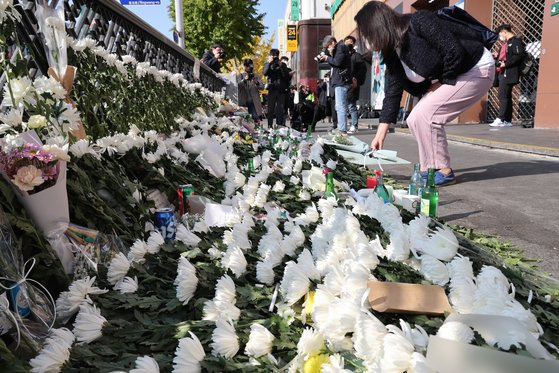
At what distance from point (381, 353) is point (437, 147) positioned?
3835mm

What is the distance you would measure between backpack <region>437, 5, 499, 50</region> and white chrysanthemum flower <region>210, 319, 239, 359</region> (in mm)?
4081

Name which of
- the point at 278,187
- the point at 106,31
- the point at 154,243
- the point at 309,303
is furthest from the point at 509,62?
the point at 309,303

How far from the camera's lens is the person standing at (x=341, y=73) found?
1045 cm

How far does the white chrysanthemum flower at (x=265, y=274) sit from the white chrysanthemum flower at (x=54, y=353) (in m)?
0.71

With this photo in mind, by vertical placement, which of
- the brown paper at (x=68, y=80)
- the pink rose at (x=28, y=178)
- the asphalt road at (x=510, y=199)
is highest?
the brown paper at (x=68, y=80)

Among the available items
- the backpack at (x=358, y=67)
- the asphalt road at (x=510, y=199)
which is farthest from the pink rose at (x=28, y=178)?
the backpack at (x=358, y=67)

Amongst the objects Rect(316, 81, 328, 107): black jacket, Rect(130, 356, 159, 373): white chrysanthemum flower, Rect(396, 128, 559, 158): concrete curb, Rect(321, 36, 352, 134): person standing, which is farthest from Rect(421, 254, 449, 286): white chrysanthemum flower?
Rect(316, 81, 328, 107): black jacket

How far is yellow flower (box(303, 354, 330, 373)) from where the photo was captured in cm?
140

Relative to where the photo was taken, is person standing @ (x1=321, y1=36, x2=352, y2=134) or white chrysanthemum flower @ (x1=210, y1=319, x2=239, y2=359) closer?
white chrysanthemum flower @ (x1=210, y1=319, x2=239, y2=359)

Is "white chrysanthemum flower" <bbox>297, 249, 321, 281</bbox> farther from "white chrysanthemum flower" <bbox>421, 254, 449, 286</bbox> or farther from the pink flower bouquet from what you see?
the pink flower bouquet

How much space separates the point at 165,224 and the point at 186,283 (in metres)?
0.88

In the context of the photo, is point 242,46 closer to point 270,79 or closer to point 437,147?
point 270,79

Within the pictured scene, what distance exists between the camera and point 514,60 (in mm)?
11047

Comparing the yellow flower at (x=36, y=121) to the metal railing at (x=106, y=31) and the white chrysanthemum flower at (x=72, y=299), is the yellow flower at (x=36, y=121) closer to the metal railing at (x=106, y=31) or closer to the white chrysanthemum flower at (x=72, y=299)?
the metal railing at (x=106, y=31)
